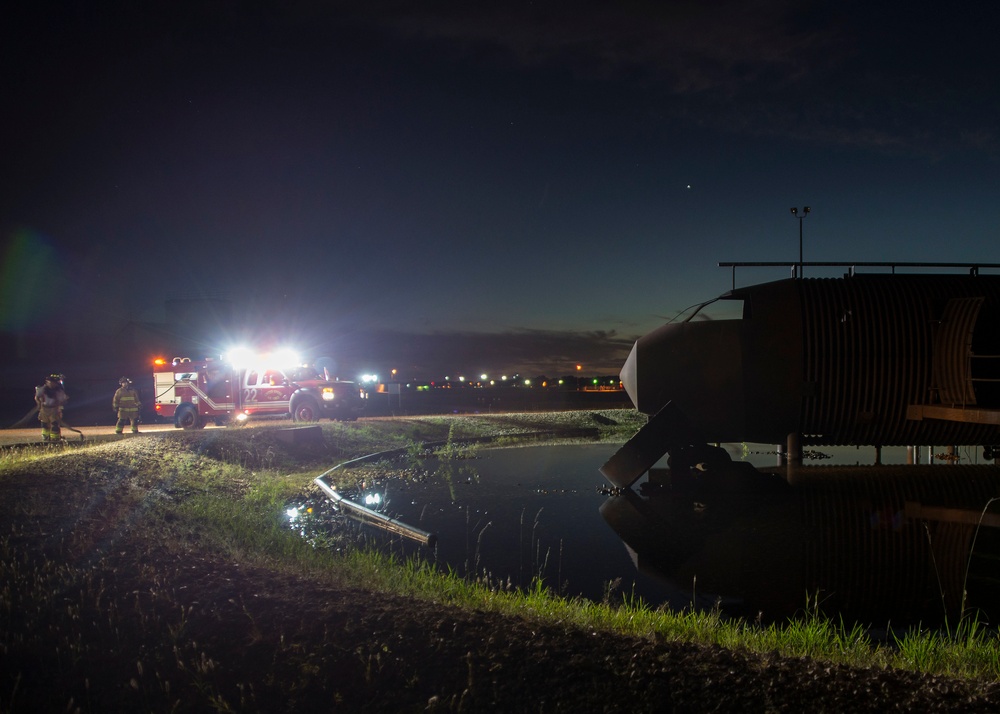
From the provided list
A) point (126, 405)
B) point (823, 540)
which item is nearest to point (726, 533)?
point (823, 540)

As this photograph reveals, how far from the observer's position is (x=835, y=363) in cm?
1068

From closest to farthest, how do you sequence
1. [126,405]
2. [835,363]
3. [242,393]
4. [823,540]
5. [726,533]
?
[823,540] → [726,533] → [835,363] → [126,405] → [242,393]

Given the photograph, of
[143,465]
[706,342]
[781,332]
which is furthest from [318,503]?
[781,332]

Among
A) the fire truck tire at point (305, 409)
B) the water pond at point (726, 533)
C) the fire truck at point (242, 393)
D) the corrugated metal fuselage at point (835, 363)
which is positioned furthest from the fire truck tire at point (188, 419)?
the corrugated metal fuselage at point (835, 363)

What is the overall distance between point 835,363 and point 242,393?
17333mm

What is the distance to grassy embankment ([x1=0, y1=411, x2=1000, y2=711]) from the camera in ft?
14.1

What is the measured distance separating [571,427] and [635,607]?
55.2 ft

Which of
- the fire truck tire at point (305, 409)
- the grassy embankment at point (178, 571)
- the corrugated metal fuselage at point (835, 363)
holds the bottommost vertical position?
the grassy embankment at point (178, 571)

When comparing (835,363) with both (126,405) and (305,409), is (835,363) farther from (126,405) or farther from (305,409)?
(126,405)

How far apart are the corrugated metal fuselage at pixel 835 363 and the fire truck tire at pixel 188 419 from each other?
15.5 m

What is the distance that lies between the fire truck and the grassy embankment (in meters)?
8.18

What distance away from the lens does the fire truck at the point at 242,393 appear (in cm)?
2073

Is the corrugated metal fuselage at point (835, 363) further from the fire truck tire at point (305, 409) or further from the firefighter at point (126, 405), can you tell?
the firefighter at point (126, 405)

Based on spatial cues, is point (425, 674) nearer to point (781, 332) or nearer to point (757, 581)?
point (757, 581)
